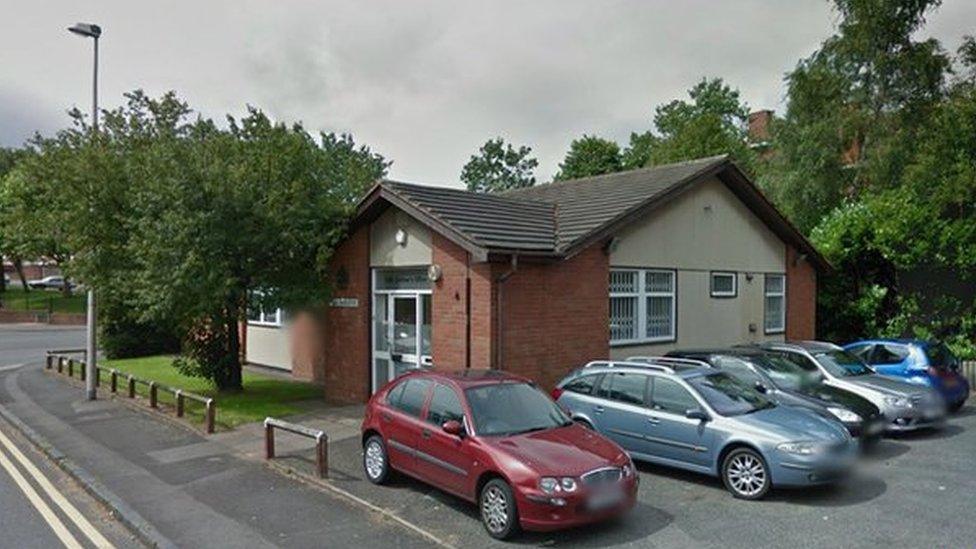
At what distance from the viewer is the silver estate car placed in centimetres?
1038

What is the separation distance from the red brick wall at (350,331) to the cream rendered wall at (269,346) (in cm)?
415

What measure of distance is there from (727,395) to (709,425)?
2.33 feet

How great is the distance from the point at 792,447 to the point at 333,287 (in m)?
9.63

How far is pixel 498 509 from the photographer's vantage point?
6199 millimetres

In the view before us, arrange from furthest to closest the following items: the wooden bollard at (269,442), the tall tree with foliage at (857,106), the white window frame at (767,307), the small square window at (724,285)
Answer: the tall tree with foliage at (857,106), the white window frame at (767,307), the small square window at (724,285), the wooden bollard at (269,442)

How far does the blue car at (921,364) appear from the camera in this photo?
1220 cm

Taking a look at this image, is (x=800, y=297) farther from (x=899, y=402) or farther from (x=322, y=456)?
(x=322, y=456)

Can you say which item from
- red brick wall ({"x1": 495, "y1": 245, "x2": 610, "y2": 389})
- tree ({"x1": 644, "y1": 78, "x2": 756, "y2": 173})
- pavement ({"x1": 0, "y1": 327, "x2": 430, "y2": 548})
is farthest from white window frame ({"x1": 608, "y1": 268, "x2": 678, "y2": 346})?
tree ({"x1": 644, "y1": 78, "x2": 756, "y2": 173})

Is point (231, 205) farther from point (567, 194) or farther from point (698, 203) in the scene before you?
point (698, 203)

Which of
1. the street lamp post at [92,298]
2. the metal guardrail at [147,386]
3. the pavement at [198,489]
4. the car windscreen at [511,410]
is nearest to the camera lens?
the pavement at [198,489]

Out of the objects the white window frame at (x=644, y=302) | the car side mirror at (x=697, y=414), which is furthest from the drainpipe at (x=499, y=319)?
the car side mirror at (x=697, y=414)

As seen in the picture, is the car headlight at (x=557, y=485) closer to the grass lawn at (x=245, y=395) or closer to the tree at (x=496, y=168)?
the grass lawn at (x=245, y=395)

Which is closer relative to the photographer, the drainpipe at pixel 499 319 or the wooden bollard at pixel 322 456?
the wooden bollard at pixel 322 456

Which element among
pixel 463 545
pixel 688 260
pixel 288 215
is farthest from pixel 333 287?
pixel 463 545
